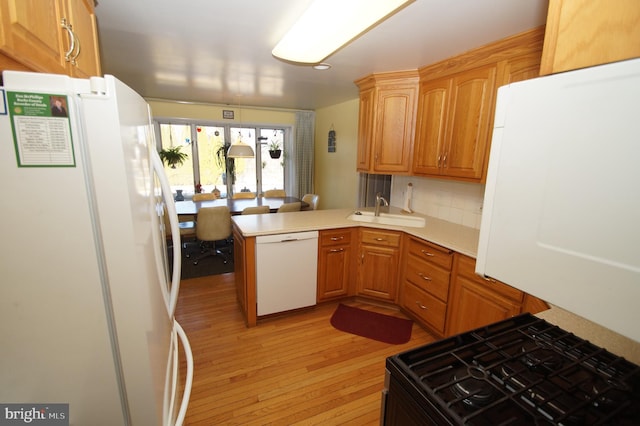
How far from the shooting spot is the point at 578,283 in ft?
1.89

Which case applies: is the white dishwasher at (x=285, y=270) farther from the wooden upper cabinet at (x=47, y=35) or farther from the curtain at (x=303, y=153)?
the curtain at (x=303, y=153)

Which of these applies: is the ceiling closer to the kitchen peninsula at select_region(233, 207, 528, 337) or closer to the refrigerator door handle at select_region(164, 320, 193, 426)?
the kitchen peninsula at select_region(233, 207, 528, 337)

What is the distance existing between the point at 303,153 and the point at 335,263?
3628 mm

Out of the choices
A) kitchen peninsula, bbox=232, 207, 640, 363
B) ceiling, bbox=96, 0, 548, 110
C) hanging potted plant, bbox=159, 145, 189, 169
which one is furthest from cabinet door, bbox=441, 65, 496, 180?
hanging potted plant, bbox=159, 145, 189, 169

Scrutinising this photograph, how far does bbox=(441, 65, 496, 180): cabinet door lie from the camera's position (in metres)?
2.20

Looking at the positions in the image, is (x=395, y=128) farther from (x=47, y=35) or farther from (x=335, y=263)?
(x=47, y=35)

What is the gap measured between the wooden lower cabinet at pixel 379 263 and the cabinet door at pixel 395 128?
75 centimetres

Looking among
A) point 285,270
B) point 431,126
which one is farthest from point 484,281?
point 285,270

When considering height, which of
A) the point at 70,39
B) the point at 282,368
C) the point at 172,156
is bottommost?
the point at 282,368

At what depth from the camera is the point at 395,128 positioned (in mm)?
2967

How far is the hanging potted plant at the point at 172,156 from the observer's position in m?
5.01

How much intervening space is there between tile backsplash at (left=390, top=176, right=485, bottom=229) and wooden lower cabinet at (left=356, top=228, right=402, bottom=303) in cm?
66

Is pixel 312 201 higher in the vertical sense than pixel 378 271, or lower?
higher

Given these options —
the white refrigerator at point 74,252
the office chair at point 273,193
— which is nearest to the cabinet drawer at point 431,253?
the white refrigerator at point 74,252
